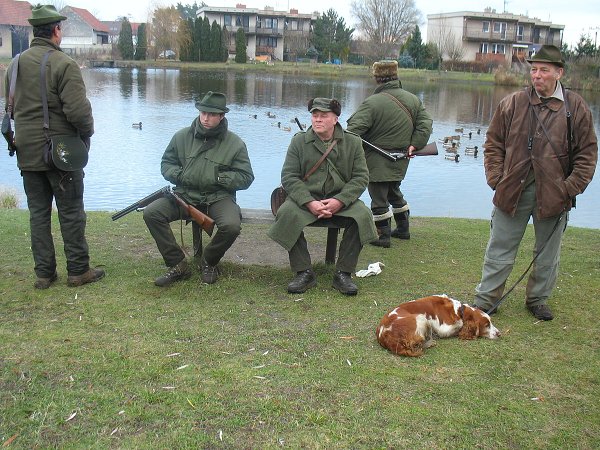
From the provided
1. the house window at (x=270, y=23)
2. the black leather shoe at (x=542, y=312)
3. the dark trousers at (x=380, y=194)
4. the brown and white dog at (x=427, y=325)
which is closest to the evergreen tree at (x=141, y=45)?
the house window at (x=270, y=23)

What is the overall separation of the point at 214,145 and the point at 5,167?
11.7 metres

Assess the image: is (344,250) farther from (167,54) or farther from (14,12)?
(167,54)

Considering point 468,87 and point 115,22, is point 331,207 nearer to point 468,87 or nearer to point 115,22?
point 468,87

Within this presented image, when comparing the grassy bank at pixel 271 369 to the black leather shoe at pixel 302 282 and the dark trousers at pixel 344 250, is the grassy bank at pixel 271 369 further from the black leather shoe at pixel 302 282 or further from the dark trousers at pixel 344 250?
the dark trousers at pixel 344 250

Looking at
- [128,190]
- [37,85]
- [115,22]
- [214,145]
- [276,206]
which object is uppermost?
[115,22]

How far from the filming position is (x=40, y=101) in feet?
17.1

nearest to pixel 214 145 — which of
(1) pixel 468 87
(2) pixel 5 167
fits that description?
(2) pixel 5 167

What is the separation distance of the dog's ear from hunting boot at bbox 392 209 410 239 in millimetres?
3045

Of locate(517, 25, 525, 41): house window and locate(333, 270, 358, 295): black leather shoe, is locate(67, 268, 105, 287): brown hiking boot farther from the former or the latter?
locate(517, 25, 525, 41): house window

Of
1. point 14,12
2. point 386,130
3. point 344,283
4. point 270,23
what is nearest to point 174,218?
point 344,283

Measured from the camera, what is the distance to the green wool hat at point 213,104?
5.71 metres

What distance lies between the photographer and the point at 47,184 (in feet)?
17.9

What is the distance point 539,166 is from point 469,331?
1.34m

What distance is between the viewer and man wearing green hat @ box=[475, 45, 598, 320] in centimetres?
475
